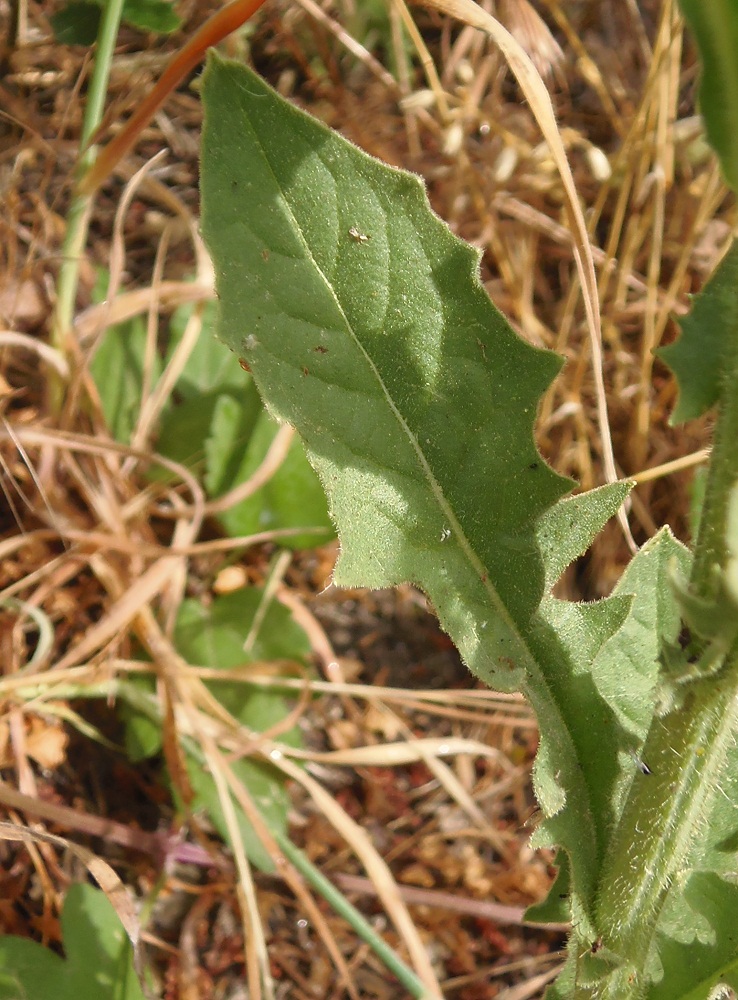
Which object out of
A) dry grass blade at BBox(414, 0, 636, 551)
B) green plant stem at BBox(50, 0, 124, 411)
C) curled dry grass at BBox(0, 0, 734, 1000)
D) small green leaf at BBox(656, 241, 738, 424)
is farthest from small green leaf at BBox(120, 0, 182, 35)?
small green leaf at BBox(656, 241, 738, 424)

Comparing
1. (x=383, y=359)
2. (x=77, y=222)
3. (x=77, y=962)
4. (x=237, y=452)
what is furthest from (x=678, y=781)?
(x=77, y=222)

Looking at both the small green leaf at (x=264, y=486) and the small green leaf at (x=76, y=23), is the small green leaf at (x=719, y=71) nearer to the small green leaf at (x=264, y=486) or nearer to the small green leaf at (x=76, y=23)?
the small green leaf at (x=264, y=486)

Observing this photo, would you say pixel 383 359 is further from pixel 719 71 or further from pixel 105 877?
pixel 105 877

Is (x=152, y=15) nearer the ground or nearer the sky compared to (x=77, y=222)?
nearer the sky

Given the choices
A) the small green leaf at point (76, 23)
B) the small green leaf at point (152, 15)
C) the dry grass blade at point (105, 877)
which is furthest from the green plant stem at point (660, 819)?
the small green leaf at point (76, 23)

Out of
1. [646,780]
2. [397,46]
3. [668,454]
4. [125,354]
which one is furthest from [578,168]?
[646,780]

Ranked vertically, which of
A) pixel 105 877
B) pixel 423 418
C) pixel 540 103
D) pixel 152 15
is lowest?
pixel 105 877

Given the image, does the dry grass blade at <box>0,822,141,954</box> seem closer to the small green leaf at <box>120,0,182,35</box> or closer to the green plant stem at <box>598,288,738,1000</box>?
the green plant stem at <box>598,288,738,1000</box>

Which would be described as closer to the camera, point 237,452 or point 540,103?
point 540,103
